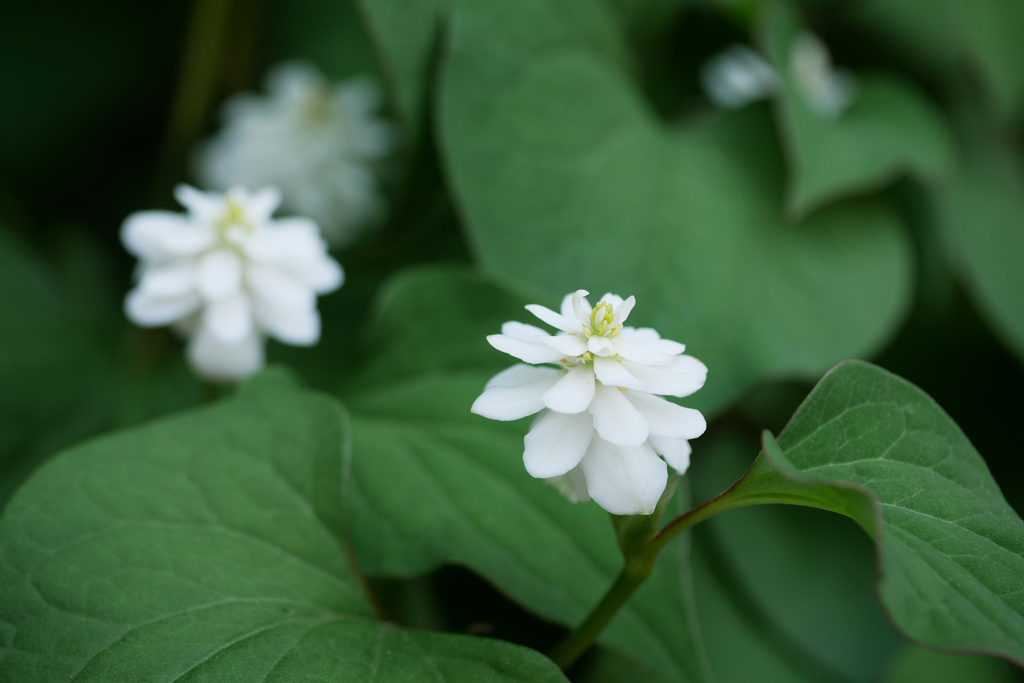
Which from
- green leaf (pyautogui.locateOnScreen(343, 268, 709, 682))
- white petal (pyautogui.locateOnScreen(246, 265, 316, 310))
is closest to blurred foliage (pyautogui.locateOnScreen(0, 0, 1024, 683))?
green leaf (pyautogui.locateOnScreen(343, 268, 709, 682))

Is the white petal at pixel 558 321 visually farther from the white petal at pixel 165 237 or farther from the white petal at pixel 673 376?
the white petal at pixel 165 237

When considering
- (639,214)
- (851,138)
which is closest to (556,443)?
(639,214)

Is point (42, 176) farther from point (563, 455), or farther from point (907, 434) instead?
point (907, 434)

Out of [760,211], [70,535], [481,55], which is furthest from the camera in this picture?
[760,211]

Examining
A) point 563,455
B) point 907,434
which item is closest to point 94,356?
point 563,455

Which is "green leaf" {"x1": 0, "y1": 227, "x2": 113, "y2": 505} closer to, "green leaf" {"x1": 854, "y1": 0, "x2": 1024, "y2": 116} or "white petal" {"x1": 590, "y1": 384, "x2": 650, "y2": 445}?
"white petal" {"x1": 590, "y1": 384, "x2": 650, "y2": 445}
